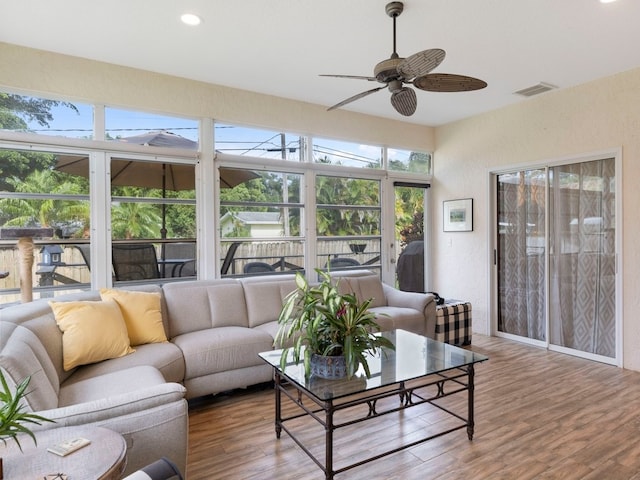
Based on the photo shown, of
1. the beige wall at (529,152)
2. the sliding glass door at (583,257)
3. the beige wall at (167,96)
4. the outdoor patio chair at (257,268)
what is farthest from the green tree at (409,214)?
the outdoor patio chair at (257,268)

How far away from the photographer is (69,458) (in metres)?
1.27

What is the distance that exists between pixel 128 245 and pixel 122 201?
424mm

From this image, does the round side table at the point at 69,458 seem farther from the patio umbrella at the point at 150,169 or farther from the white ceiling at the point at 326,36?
the patio umbrella at the point at 150,169

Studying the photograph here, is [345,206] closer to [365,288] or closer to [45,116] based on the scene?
[365,288]

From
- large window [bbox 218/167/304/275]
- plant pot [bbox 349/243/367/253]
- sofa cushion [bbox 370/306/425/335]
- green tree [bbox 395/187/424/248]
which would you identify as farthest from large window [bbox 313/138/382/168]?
sofa cushion [bbox 370/306/425/335]

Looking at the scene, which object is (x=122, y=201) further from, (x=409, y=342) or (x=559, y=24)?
(x=559, y=24)

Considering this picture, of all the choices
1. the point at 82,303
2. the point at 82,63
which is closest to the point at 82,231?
the point at 82,303

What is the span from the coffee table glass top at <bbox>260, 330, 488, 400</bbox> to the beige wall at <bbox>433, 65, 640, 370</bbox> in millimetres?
2406

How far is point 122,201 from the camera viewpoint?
3691 mm

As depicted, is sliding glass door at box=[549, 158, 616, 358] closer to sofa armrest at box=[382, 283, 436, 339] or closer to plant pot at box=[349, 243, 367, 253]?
sofa armrest at box=[382, 283, 436, 339]

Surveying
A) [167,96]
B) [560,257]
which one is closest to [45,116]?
[167,96]

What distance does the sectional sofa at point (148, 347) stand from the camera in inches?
65.0

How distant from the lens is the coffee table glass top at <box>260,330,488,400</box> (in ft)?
6.89

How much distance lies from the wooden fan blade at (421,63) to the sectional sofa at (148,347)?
1.55m
